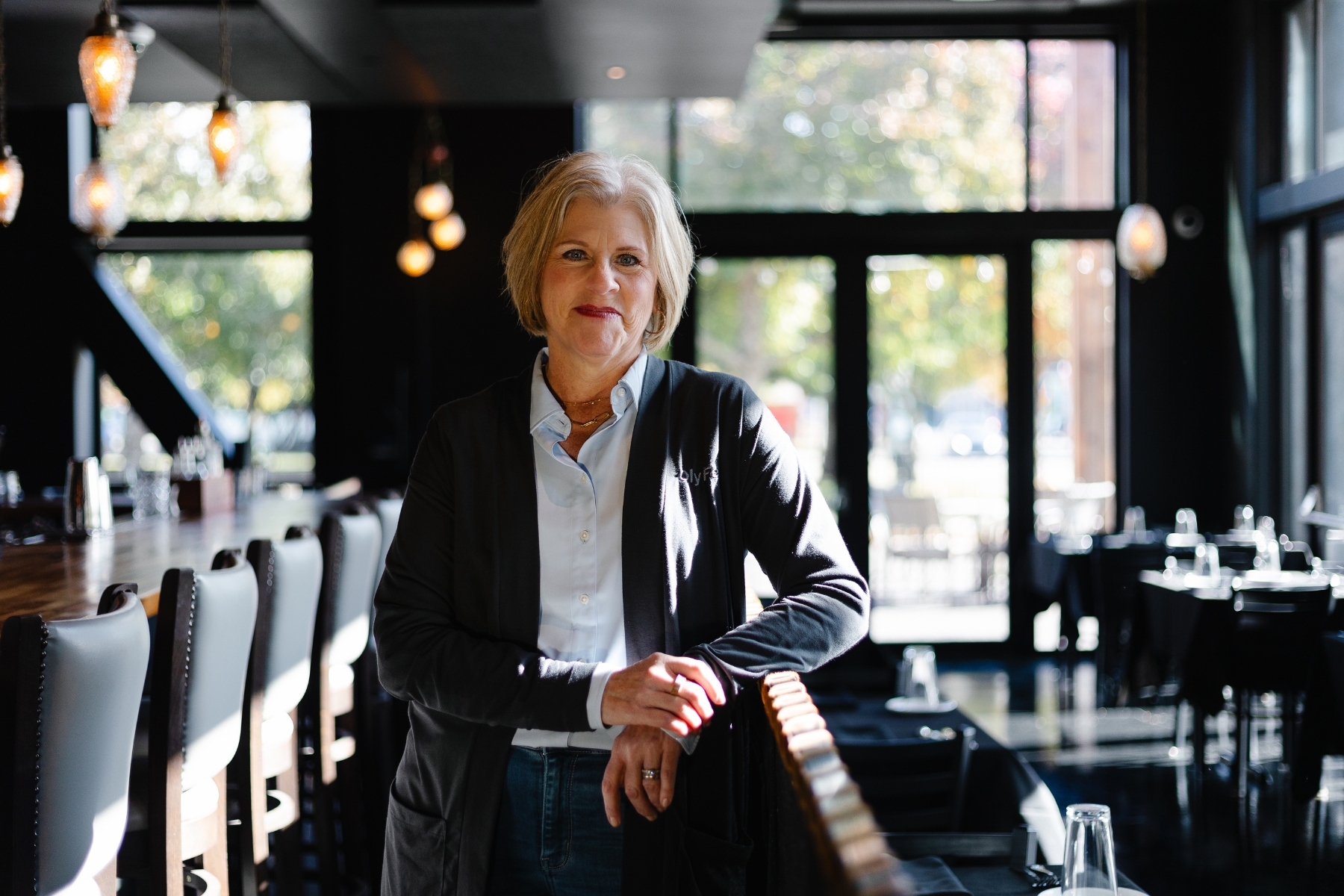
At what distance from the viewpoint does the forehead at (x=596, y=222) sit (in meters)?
1.55

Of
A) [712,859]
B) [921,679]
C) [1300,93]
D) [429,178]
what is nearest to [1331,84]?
[1300,93]

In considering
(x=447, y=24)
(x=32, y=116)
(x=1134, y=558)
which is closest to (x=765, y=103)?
(x=447, y=24)

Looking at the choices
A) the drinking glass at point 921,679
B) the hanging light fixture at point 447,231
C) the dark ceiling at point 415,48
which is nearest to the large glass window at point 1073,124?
the dark ceiling at point 415,48

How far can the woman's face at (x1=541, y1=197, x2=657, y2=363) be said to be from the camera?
1.55 metres

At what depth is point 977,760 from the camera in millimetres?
3002

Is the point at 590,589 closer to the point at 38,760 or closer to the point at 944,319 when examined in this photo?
the point at 38,760

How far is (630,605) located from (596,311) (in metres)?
0.38

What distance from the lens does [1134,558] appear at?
619cm

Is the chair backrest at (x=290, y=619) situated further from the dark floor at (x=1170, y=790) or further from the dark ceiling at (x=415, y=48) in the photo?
the dark ceiling at (x=415, y=48)

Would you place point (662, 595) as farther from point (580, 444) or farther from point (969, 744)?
point (969, 744)

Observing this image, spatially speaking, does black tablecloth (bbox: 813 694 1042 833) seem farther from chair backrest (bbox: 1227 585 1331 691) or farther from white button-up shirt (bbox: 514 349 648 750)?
chair backrest (bbox: 1227 585 1331 691)

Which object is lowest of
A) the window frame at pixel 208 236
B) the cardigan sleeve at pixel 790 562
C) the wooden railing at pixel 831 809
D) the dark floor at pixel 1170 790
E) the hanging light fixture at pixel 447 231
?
the dark floor at pixel 1170 790

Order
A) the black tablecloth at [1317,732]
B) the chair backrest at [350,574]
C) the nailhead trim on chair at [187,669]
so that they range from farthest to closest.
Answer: the black tablecloth at [1317,732] < the chair backrest at [350,574] < the nailhead trim on chair at [187,669]

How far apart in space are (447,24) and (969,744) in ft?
13.7
